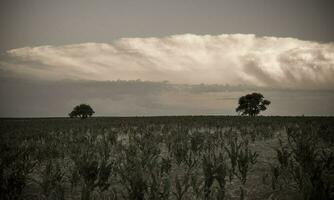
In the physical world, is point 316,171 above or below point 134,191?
above

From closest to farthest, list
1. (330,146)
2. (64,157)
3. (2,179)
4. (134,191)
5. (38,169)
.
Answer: (134,191), (2,179), (38,169), (330,146), (64,157)

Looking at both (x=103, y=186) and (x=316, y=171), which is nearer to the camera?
(x=316, y=171)

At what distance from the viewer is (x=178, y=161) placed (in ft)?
25.9

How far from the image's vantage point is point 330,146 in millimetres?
9688

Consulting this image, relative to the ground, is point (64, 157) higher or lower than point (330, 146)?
lower

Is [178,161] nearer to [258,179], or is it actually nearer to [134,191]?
[258,179]

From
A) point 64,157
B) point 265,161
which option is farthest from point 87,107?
point 265,161

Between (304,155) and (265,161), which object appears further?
(265,161)

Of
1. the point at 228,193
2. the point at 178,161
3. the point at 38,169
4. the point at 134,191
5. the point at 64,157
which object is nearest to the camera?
the point at 134,191

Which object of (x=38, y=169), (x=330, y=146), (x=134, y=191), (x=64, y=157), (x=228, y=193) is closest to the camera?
(x=134, y=191)

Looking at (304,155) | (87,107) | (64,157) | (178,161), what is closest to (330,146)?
(304,155)

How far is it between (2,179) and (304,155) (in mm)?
6674

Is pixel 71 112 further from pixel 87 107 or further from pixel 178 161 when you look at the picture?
pixel 178 161

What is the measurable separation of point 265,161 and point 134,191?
14.2 feet
